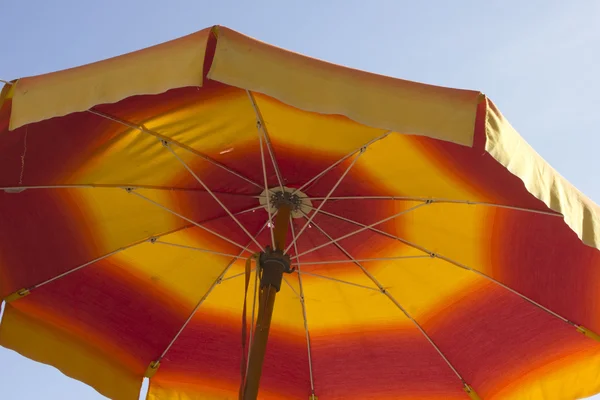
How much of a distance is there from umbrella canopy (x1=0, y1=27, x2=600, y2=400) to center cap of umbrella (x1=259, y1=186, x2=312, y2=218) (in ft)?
0.05

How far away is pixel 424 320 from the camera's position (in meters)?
5.68

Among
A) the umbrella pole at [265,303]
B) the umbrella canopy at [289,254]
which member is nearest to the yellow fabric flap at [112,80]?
the umbrella canopy at [289,254]

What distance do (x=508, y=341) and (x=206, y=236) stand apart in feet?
7.45

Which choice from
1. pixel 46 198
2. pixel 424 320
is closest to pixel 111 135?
pixel 46 198

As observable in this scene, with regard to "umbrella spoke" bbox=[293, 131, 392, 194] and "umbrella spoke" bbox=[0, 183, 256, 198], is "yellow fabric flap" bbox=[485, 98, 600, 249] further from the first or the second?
"umbrella spoke" bbox=[0, 183, 256, 198]

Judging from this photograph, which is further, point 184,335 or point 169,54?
point 184,335

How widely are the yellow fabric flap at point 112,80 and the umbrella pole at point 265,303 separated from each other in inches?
61.3

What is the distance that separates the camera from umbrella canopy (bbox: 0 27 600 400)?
4.70m

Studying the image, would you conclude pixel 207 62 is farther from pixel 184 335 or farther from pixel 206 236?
pixel 184 335

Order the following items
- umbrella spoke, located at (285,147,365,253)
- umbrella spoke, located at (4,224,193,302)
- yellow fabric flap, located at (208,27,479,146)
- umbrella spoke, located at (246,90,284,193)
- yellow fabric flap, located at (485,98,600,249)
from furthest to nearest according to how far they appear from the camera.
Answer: umbrella spoke, located at (4,224,193,302) → umbrella spoke, located at (285,147,365,253) → umbrella spoke, located at (246,90,284,193) → yellow fabric flap, located at (485,98,600,249) → yellow fabric flap, located at (208,27,479,146)

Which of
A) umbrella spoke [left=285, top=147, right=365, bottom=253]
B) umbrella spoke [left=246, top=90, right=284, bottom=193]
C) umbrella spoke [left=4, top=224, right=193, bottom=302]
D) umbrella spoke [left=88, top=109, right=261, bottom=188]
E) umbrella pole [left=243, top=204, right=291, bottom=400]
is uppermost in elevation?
umbrella spoke [left=88, top=109, right=261, bottom=188]

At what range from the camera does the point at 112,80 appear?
3715 millimetres

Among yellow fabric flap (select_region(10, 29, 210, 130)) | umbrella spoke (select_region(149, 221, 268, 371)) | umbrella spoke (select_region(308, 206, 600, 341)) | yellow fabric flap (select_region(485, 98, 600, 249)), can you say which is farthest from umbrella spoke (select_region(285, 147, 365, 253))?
yellow fabric flap (select_region(10, 29, 210, 130))

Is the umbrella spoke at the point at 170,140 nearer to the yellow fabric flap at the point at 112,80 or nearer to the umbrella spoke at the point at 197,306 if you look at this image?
the umbrella spoke at the point at 197,306
